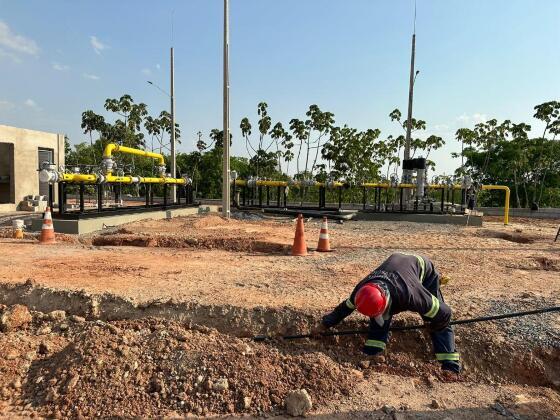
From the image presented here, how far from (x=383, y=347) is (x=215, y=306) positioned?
173 cm

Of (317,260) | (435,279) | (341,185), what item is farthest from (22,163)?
(435,279)

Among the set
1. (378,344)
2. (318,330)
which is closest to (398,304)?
(378,344)

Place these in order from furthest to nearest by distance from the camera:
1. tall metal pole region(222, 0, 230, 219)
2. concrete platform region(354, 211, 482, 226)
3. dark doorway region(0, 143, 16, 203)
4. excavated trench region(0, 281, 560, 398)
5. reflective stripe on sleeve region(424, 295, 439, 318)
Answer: dark doorway region(0, 143, 16, 203) < concrete platform region(354, 211, 482, 226) < tall metal pole region(222, 0, 230, 219) < excavated trench region(0, 281, 560, 398) < reflective stripe on sleeve region(424, 295, 439, 318)

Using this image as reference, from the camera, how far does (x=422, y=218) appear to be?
1549 cm

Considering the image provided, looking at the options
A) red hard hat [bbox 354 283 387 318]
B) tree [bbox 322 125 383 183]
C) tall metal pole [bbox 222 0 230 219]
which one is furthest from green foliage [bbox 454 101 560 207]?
red hard hat [bbox 354 283 387 318]

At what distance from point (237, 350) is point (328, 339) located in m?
0.89

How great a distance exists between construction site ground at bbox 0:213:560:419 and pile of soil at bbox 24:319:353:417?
10 millimetres

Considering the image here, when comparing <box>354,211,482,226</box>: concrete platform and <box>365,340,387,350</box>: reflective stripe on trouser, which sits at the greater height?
<box>354,211,482,226</box>: concrete platform

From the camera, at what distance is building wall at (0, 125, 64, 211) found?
1852 centimetres

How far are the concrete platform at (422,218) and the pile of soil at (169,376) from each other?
12.6 meters

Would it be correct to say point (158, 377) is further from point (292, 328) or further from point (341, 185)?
point (341, 185)

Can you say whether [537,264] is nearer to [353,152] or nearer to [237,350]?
[237,350]

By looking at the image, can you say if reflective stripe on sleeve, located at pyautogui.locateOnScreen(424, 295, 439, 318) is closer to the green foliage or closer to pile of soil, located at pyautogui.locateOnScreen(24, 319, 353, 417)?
pile of soil, located at pyautogui.locateOnScreen(24, 319, 353, 417)

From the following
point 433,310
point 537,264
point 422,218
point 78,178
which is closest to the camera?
point 433,310
